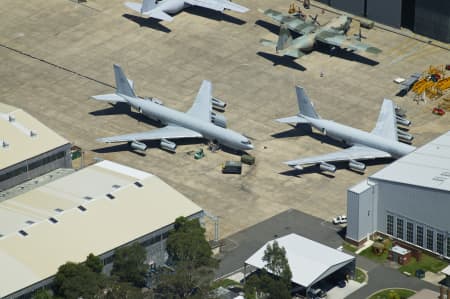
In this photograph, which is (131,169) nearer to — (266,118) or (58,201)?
(58,201)

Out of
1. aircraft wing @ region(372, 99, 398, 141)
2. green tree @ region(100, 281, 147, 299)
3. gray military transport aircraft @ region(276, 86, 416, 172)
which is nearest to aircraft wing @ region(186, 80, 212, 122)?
gray military transport aircraft @ region(276, 86, 416, 172)

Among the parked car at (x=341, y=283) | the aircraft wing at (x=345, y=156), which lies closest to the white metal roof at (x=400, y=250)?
the parked car at (x=341, y=283)

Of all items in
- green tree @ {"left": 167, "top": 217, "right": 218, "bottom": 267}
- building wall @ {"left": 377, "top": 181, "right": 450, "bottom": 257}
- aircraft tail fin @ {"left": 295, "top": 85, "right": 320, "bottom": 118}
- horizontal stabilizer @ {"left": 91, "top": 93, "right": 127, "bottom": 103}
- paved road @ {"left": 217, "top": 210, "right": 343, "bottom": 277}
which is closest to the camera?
green tree @ {"left": 167, "top": 217, "right": 218, "bottom": 267}

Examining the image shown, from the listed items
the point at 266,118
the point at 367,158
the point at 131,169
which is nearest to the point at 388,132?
the point at 367,158

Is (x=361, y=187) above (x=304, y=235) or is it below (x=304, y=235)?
above

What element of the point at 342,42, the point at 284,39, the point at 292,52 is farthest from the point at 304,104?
the point at 342,42

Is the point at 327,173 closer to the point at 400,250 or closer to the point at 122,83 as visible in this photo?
the point at 400,250

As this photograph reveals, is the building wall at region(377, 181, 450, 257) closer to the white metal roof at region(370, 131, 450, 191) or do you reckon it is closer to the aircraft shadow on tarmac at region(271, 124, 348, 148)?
the white metal roof at region(370, 131, 450, 191)
